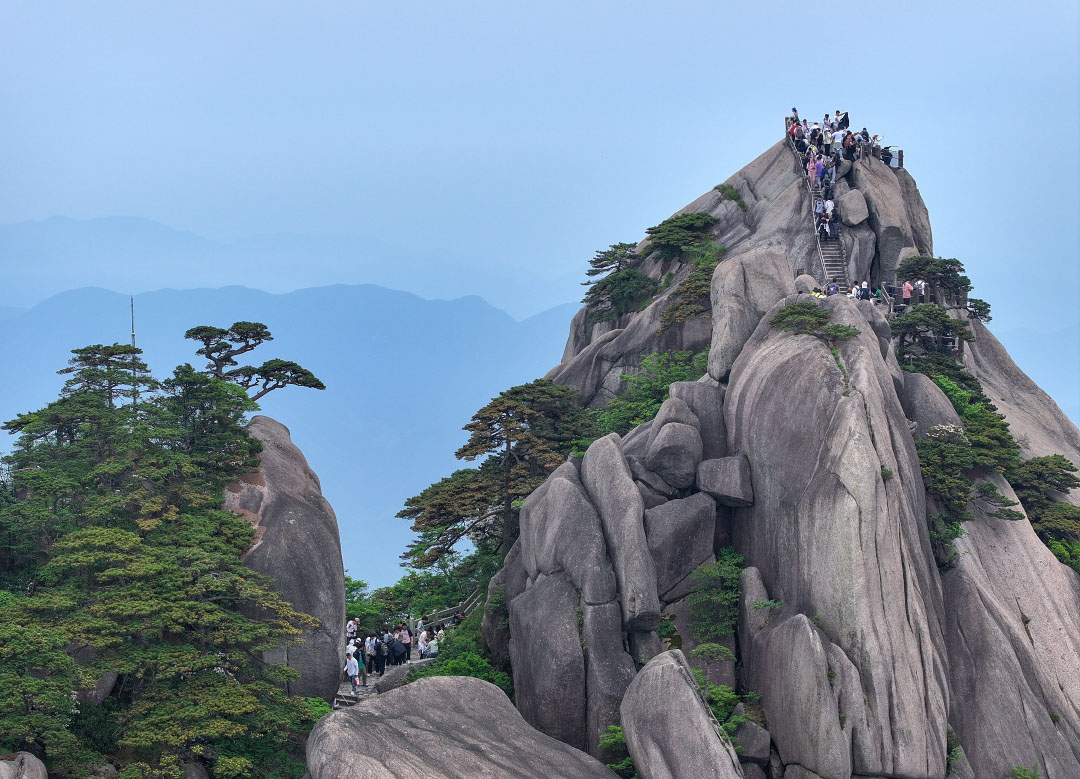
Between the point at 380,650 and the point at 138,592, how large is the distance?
29.5ft

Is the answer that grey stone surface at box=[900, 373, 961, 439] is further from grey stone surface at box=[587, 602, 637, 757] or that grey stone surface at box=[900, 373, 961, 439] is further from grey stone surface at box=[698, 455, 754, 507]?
grey stone surface at box=[587, 602, 637, 757]

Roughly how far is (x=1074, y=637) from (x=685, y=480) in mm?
10370

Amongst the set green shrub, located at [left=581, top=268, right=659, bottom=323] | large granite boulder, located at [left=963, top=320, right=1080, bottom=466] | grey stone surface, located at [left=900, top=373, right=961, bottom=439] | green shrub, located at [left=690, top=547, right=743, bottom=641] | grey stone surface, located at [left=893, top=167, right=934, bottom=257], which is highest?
grey stone surface, located at [left=893, top=167, right=934, bottom=257]

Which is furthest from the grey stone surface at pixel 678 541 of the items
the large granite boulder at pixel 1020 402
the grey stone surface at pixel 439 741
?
the large granite boulder at pixel 1020 402

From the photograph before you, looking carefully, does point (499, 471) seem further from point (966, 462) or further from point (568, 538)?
point (966, 462)

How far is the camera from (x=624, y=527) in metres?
27.2

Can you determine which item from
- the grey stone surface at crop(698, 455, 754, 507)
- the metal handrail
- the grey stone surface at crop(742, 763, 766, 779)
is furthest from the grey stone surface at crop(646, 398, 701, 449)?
the metal handrail

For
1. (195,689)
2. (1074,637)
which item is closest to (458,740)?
(195,689)

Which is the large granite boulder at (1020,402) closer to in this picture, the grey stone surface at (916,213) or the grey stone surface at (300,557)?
the grey stone surface at (916,213)

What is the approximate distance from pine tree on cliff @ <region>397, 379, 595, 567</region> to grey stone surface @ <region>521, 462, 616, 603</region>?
330 centimetres

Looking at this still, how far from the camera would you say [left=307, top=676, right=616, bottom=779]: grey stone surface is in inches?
766

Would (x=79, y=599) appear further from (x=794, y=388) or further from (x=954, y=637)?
(x=954, y=637)

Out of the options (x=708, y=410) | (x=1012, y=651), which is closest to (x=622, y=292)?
(x=708, y=410)

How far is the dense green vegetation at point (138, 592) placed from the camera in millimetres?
21719
